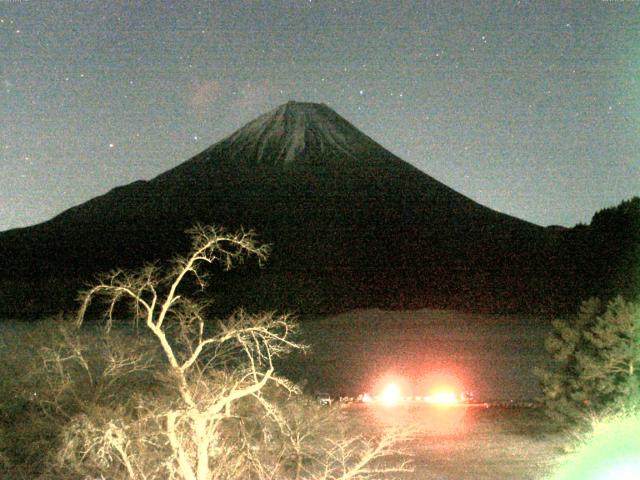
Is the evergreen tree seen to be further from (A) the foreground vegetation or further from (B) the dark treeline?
(B) the dark treeline

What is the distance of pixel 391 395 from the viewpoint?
613 inches

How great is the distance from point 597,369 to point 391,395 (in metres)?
5.03

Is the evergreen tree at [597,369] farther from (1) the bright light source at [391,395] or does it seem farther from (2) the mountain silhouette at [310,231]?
(2) the mountain silhouette at [310,231]

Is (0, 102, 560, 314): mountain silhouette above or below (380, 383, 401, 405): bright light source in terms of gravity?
above

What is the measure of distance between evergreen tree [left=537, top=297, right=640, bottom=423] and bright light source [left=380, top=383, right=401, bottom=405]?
3503mm

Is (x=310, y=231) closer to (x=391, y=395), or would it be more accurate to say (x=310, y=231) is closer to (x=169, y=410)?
(x=391, y=395)

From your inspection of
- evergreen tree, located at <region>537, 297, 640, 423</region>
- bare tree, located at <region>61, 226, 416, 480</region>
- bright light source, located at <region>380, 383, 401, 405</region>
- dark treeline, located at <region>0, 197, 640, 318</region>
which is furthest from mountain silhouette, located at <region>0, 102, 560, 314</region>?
bare tree, located at <region>61, 226, 416, 480</region>

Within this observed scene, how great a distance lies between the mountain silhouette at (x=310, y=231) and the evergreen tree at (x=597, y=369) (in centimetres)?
1872

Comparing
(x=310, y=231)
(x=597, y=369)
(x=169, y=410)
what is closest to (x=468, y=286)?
(x=597, y=369)

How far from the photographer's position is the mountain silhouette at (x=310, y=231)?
112 ft

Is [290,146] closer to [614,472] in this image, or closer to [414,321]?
[414,321]

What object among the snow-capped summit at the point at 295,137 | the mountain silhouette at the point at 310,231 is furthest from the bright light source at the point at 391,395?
the snow-capped summit at the point at 295,137

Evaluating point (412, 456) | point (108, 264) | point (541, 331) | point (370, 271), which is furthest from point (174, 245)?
point (412, 456)

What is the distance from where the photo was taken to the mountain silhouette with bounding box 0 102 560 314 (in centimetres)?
3416
